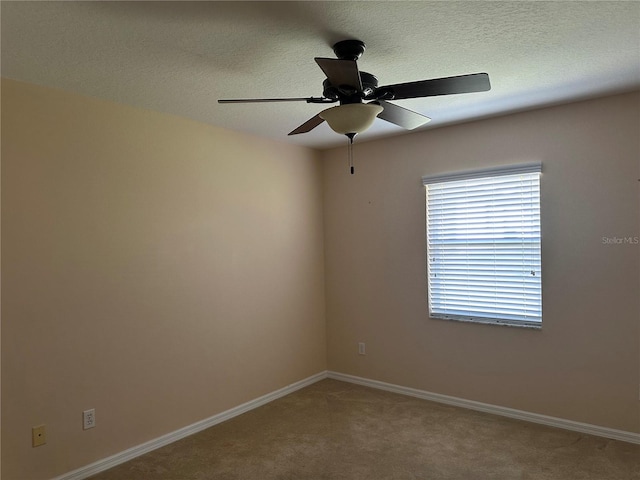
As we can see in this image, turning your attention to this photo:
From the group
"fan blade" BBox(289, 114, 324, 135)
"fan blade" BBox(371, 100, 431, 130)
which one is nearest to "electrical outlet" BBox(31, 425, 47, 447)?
"fan blade" BBox(289, 114, 324, 135)

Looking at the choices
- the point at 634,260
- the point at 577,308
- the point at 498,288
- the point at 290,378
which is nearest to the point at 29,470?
the point at 290,378

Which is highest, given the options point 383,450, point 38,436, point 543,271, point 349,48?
point 349,48

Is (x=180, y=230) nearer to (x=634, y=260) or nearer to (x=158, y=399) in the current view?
(x=158, y=399)

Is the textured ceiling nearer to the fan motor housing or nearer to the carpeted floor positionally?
the fan motor housing

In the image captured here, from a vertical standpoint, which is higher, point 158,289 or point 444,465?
point 158,289

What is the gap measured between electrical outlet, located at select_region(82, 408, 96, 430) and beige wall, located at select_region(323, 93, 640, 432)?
246cm

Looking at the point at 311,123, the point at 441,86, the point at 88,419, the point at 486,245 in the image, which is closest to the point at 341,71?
the point at 441,86

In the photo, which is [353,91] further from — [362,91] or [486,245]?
[486,245]

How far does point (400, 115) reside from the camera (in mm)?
2561

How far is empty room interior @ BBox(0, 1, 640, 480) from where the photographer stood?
2.20m

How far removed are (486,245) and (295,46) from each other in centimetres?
236

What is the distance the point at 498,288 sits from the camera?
368cm

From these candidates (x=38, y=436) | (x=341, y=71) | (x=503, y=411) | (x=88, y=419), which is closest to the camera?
(x=341, y=71)

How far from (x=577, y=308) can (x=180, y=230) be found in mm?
3031
